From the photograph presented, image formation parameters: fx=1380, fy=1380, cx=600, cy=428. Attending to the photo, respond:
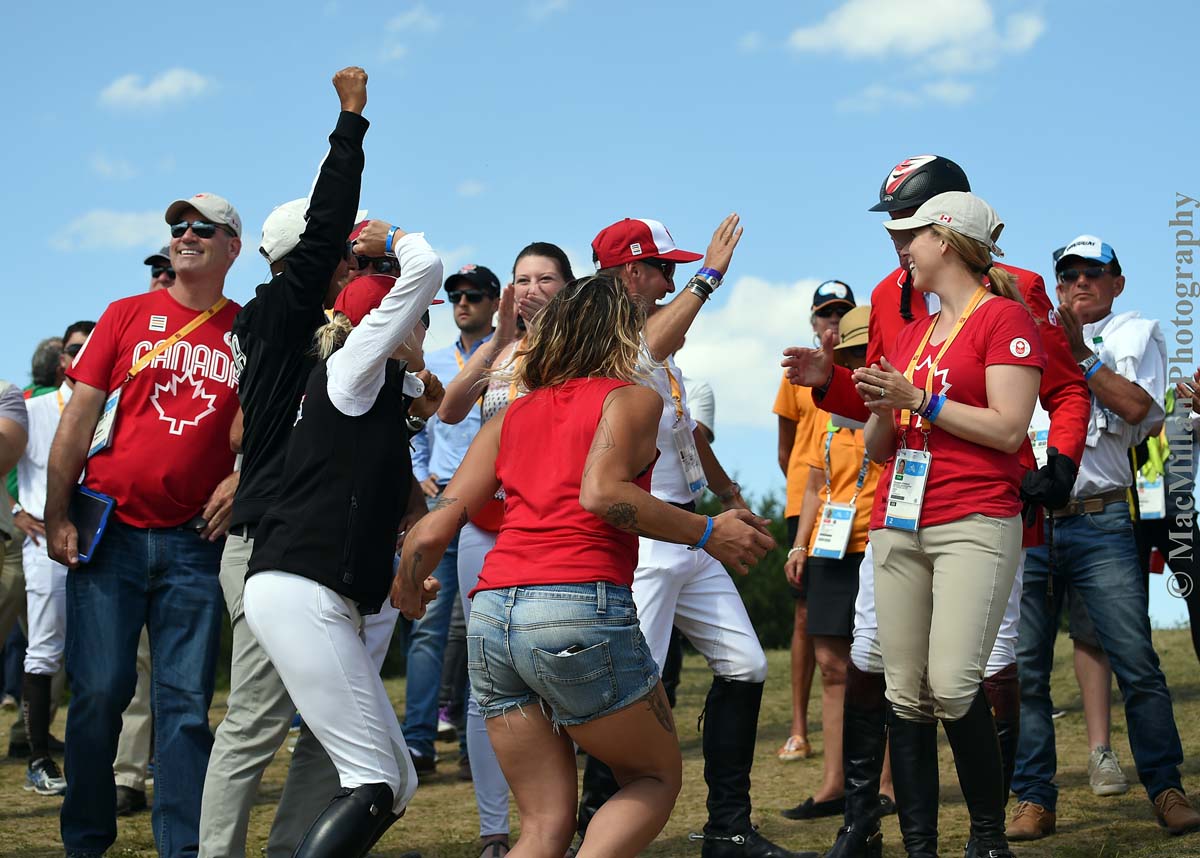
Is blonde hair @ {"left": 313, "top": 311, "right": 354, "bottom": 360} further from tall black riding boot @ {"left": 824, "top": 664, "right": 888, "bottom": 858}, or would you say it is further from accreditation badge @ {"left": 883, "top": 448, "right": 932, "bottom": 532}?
tall black riding boot @ {"left": 824, "top": 664, "right": 888, "bottom": 858}

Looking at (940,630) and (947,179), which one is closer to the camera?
(940,630)

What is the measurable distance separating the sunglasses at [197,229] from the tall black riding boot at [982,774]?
337 centimetres

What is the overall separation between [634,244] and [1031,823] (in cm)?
296

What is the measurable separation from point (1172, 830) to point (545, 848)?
3.25 metres

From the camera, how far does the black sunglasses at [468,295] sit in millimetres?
8977

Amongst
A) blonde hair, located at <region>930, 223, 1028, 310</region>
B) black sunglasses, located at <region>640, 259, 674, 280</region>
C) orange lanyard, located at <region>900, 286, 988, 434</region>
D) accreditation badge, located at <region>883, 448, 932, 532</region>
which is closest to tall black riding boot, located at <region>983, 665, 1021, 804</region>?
accreditation badge, located at <region>883, 448, 932, 532</region>

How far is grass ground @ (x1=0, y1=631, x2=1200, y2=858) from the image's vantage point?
5719mm

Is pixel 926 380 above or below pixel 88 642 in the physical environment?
above

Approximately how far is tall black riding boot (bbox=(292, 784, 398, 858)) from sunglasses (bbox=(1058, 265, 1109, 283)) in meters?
4.51

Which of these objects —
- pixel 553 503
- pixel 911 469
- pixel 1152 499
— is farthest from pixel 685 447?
pixel 1152 499

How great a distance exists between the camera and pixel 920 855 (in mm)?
4773

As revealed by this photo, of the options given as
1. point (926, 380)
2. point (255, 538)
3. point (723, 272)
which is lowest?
point (255, 538)

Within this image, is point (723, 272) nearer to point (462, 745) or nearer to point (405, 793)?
point (405, 793)

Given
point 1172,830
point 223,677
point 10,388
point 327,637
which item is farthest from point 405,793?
point 223,677
